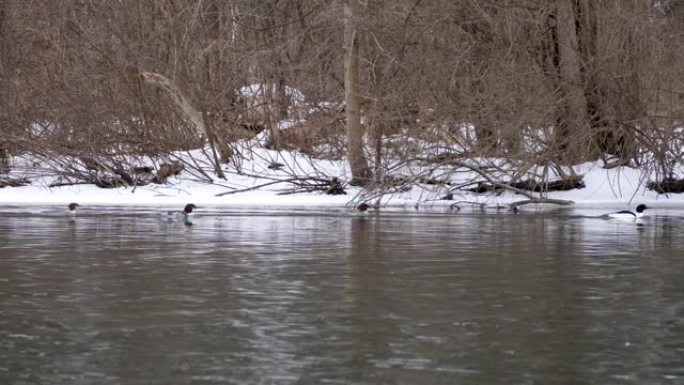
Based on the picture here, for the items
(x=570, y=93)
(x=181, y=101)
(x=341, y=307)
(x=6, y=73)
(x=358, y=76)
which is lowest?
(x=341, y=307)

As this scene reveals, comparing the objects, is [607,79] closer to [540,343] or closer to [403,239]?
[403,239]

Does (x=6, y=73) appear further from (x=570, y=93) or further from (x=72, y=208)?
(x=570, y=93)

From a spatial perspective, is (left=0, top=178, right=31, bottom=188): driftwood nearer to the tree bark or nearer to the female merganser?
the tree bark

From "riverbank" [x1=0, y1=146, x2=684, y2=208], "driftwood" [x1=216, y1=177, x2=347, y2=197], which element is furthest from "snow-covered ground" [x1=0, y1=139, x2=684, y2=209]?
"driftwood" [x1=216, y1=177, x2=347, y2=197]

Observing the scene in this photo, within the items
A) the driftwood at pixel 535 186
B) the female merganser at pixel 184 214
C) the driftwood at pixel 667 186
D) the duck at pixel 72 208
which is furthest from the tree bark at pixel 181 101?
the driftwood at pixel 667 186

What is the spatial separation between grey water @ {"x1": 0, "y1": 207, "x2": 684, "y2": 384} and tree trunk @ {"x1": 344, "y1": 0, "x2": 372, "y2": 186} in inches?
408

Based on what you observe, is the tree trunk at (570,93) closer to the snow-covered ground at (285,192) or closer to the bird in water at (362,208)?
the snow-covered ground at (285,192)

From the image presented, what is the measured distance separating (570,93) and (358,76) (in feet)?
18.5

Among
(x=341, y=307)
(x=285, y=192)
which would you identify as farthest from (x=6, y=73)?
(x=341, y=307)

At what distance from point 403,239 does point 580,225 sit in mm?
4009

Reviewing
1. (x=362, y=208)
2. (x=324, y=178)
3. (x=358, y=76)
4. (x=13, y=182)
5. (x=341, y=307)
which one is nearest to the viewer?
(x=341, y=307)

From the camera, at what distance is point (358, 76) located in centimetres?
2952

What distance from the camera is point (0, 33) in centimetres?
3356

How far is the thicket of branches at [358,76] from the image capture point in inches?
1029
